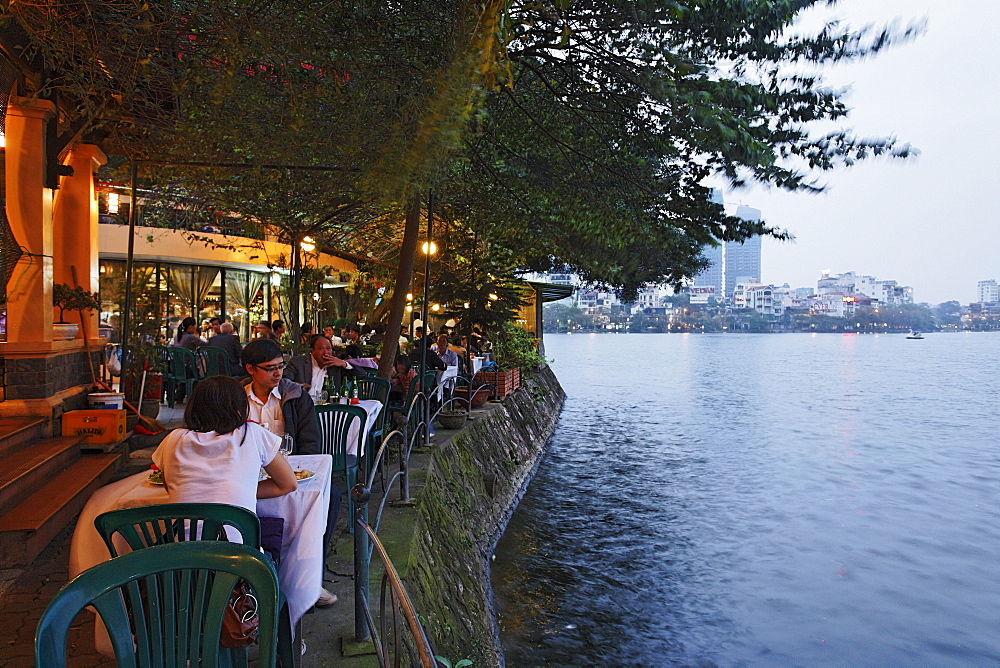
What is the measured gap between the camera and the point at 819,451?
61.7 feet

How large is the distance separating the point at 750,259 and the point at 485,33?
179 meters

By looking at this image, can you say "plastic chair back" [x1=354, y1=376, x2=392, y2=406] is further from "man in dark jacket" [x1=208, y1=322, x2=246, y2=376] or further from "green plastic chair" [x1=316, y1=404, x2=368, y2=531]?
"man in dark jacket" [x1=208, y1=322, x2=246, y2=376]

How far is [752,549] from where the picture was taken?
1004 cm

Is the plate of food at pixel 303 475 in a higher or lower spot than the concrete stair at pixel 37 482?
higher

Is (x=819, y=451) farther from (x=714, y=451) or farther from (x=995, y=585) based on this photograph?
(x=995, y=585)

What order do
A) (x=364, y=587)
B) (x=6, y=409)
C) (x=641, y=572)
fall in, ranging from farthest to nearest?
(x=641, y=572)
(x=6, y=409)
(x=364, y=587)

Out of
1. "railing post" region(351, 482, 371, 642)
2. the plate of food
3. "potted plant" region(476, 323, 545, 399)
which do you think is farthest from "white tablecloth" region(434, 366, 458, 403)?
"railing post" region(351, 482, 371, 642)

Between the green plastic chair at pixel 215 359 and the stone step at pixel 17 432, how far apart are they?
427 centimetres

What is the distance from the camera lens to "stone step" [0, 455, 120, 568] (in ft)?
14.9

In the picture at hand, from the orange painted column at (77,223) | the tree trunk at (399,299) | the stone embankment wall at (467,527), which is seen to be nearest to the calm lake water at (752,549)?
the stone embankment wall at (467,527)

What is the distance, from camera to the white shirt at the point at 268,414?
4605 millimetres

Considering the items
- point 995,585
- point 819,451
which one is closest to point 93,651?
point 995,585

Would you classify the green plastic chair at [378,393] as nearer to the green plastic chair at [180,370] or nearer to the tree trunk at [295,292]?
the green plastic chair at [180,370]

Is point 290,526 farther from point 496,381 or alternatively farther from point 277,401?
point 496,381
